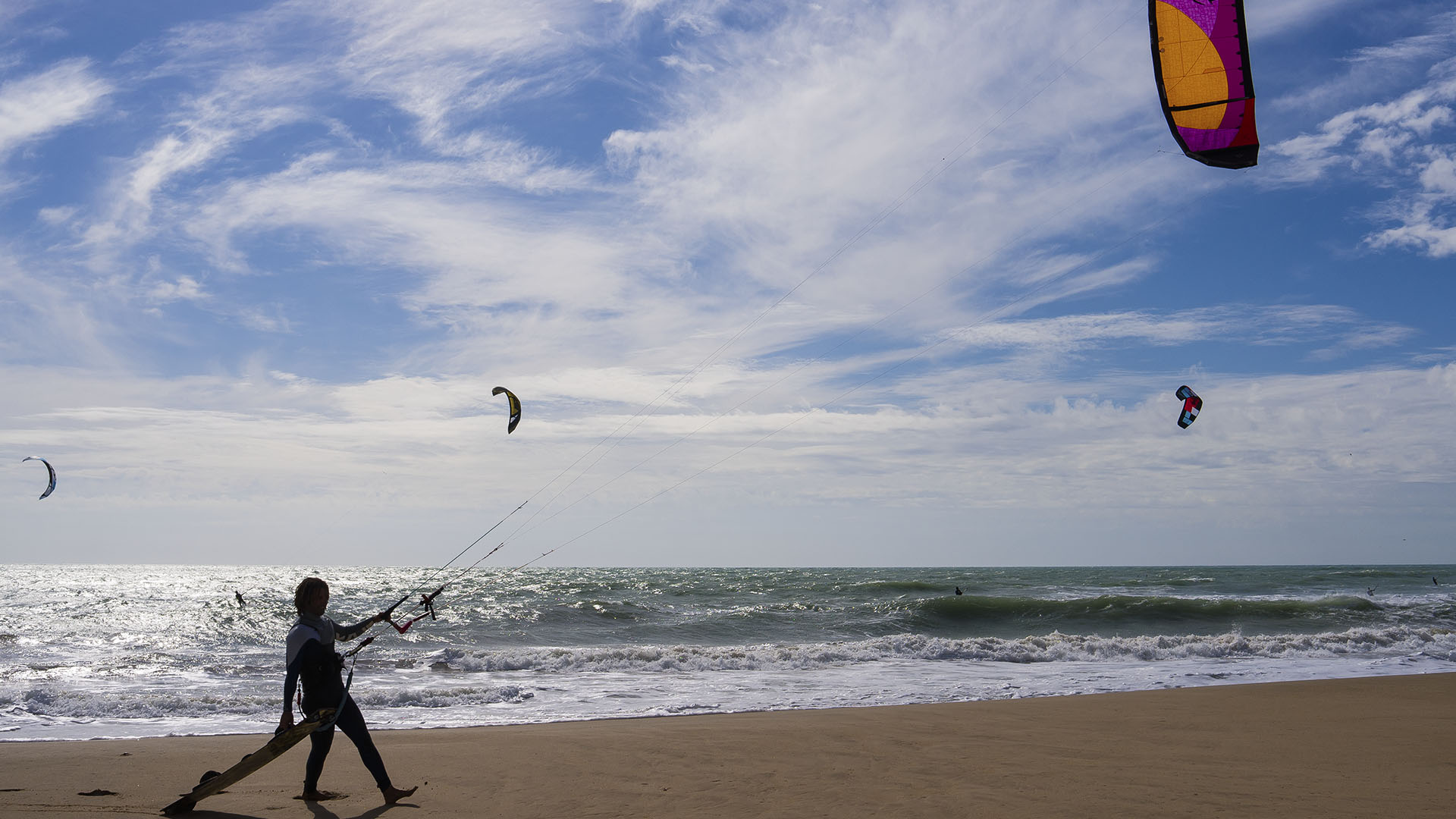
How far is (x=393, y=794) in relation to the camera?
5266 millimetres

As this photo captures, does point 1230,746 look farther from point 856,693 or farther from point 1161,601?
point 1161,601

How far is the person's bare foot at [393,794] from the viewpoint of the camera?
522cm

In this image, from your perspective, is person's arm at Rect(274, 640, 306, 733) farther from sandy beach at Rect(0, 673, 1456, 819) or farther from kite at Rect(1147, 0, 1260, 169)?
kite at Rect(1147, 0, 1260, 169)

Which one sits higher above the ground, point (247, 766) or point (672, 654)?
point (247, 766)

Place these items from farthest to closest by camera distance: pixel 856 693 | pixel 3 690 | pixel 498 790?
1. pixel 856 693
2. pixel 3 690
3. pixel 498 790

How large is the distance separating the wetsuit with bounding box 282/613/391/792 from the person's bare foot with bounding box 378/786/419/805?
4 cm

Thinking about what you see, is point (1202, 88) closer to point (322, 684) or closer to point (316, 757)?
point (322, 684)

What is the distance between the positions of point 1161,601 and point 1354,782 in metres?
21.9

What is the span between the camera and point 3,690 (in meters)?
10.5

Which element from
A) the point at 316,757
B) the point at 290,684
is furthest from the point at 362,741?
the point at 290,684

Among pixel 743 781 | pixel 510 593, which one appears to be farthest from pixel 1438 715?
pixel 510 593

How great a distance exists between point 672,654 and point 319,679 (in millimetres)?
10664

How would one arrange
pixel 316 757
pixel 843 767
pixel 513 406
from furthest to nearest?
pixel 513 406
pixel 843 767
pixel 316 757

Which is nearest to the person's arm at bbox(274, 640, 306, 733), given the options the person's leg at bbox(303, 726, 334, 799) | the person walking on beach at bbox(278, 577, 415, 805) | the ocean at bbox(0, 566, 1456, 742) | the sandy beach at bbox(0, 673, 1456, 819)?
the person walking on beach at bbox(278, 577, 415, 805)
